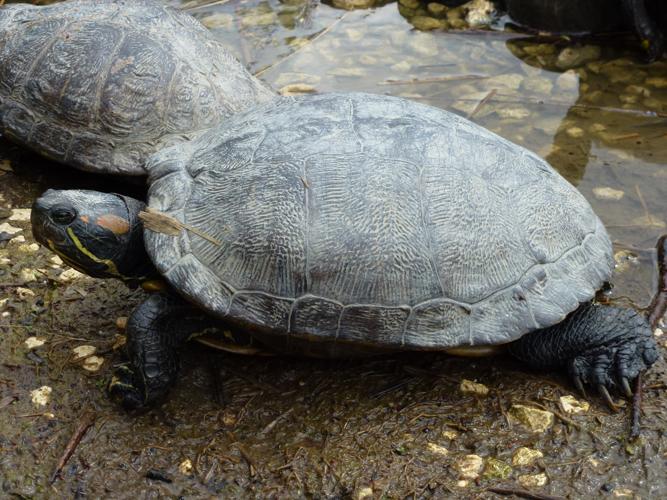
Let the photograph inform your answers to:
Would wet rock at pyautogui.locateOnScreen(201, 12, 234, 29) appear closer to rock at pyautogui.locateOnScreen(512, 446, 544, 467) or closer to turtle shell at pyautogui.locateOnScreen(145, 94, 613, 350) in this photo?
turtle shell at pyautogui.locateOnScreen(145, 94, 613, 350)

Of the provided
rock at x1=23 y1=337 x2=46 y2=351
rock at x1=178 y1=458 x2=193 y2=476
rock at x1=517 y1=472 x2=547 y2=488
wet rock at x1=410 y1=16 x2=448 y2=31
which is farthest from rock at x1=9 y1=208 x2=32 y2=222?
wet rock at x1=410 y1=16 x2=448 y2=31

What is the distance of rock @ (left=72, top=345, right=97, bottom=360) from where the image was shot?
3921 mm

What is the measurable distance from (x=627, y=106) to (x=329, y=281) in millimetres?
4449

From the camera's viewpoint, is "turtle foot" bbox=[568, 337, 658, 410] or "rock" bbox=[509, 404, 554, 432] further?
"turtle foot" bbox=[568, 337, 658, 410]

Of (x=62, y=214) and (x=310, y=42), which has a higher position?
(x=62, y=214)

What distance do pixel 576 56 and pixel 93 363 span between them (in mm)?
5981

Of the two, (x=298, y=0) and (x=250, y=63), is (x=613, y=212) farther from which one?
(x=298, y=0)

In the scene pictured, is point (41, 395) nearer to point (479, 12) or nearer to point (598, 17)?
point (479, 12)

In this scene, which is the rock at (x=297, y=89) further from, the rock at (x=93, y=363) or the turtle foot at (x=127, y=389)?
the turtle foot at (x=127, y=389)

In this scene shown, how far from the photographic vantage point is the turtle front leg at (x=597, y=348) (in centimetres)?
372

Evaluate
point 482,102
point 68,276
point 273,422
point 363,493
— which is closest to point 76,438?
point 273,422

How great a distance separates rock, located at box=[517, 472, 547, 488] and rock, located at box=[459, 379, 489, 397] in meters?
0.54

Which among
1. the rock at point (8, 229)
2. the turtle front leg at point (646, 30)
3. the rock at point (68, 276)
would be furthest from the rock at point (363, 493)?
the turtle front leg at point (646, 30)

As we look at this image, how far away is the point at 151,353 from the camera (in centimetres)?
356
